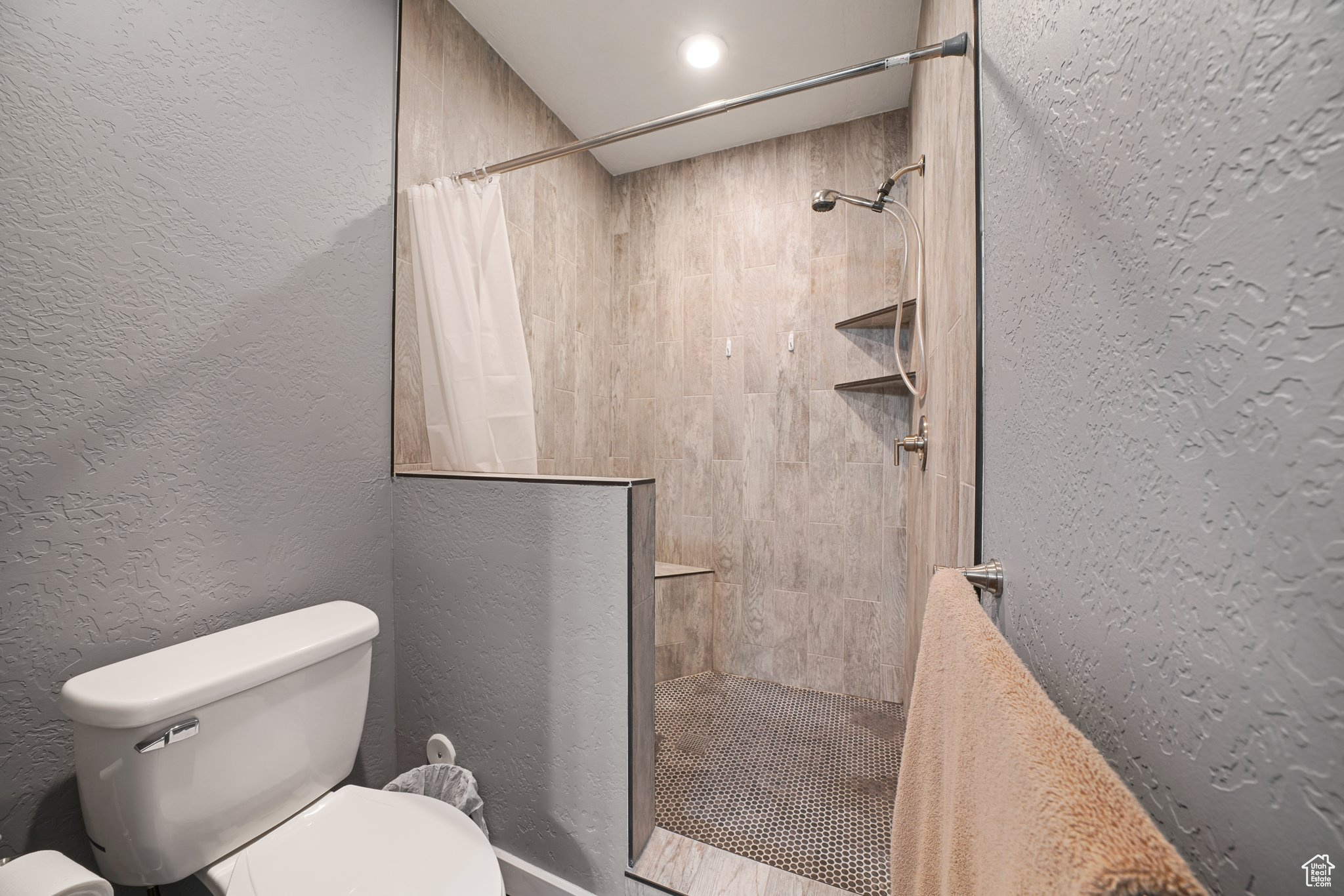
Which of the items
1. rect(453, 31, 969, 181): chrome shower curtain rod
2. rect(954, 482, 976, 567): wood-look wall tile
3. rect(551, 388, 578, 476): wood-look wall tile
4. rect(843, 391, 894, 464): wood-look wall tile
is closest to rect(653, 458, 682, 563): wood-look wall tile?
rect(551, 388, 578, 476): wood-look wall tile

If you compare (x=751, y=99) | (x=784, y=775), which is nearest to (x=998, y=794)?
(x=751, y=99)

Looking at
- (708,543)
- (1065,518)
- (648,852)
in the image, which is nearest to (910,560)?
(708,543)

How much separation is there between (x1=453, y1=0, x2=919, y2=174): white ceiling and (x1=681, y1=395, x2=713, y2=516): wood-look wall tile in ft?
3.83

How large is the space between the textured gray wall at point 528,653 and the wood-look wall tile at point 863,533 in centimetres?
127

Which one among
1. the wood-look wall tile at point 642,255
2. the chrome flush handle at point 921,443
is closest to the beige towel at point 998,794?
the chrome flush handle at point 921,443

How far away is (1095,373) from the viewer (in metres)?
0.35

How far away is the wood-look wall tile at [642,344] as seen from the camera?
7.97 ft

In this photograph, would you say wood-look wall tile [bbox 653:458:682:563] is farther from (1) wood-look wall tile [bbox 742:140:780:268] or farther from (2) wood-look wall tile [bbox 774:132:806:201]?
(2) wood-look wall tile [bbox 774:132:806:201]

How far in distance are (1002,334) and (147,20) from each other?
1556 millimetres

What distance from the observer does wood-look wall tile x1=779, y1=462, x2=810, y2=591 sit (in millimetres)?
2135

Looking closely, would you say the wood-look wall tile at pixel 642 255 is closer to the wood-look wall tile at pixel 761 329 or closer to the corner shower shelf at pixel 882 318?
the wood-look wall tile at pixel 761 329

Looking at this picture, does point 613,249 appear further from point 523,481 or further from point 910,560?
point 910,560

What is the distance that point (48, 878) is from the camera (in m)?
0.60

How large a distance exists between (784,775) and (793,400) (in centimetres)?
Answer: 139
